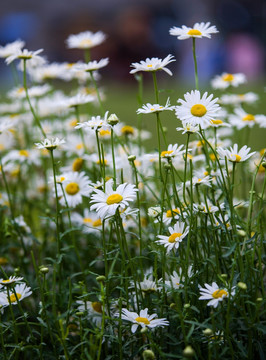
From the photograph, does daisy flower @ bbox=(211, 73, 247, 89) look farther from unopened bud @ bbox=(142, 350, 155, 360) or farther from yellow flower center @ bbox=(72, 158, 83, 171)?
unopened bud @ bbox=(142, 350, 155, 360)

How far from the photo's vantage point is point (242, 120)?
174 centimetres

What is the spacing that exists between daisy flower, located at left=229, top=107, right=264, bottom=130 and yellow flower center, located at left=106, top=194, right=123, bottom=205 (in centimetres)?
73

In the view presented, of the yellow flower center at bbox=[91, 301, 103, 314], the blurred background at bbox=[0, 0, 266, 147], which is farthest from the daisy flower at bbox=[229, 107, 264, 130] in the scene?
the blurred background at bbox=[0, 0, 266, 147]

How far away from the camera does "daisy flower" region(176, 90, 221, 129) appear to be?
1136 mm

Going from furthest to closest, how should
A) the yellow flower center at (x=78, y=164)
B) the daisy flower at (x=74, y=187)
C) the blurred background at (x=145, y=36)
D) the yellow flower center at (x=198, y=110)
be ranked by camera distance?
the blurred background at (x=145, y=36)
the yellow flower center at (x=78, y=164)
the daisy flower at (x=74, y=187)
the yellow flower center at (x=198, y=110)

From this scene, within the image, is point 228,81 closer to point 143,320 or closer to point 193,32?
point 193,32

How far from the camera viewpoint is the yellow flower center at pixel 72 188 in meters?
1.57

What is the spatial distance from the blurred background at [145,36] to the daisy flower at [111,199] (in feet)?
15.7

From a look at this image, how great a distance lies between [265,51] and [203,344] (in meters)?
7.34

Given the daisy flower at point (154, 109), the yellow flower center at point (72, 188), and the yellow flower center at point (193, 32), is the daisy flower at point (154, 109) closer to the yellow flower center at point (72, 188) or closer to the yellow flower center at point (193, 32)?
the yellow flower center at point (193, 32)

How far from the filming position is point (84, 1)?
985cm

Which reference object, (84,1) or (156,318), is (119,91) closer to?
(84,1)

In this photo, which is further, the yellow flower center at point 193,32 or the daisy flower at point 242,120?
the daisy flower at point 242,120

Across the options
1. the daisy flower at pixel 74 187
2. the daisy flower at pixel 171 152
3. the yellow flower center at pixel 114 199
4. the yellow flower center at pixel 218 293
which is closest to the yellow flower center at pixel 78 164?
the daisy flower at pixel 74 187
